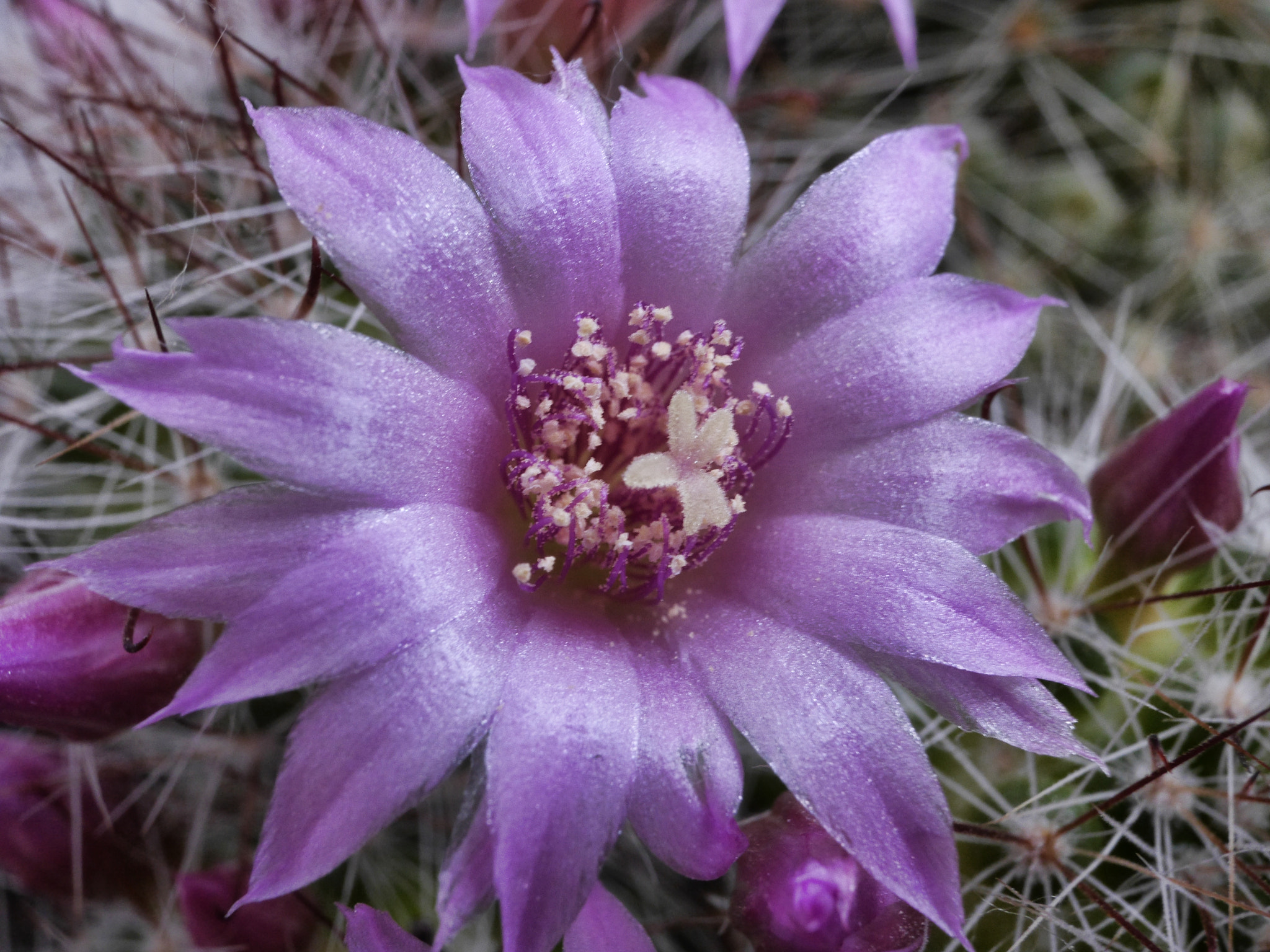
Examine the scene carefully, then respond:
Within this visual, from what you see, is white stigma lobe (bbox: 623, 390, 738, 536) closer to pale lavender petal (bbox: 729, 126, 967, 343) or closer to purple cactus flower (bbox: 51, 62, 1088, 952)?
purple cactus flower (bbox: 51, 62, 1088, 952)

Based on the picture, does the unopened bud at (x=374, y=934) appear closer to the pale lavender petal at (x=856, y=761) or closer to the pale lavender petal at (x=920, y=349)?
the pale lavender petal at (x=856, y=761)

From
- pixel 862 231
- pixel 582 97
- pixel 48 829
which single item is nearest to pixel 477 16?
pixel 582 97

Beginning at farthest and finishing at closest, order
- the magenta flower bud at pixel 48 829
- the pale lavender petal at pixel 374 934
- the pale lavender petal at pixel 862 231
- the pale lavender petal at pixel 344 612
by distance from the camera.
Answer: the magenta flower bud at pixel 48 829, the pale lavender petal at pixel 862 231, the pale lavender petal at pixel 374 934, the pale lavender petal at pixel 344 612

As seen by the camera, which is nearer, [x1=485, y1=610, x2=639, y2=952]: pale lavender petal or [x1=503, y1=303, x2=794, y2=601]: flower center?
[x1=485, y1=610, x2=639, y2=952]: pale lavender petal

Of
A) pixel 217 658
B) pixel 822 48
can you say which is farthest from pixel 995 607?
pixel 822 48

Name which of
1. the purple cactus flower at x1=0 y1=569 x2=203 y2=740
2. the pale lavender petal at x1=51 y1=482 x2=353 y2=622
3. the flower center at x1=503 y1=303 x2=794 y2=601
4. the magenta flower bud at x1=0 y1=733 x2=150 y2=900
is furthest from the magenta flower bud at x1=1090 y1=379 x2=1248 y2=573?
the magenta flower bud at x1=0 y1=733 x2=150 y2=900

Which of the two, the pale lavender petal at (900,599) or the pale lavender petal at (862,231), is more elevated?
the pale lavender petal at (862,231)

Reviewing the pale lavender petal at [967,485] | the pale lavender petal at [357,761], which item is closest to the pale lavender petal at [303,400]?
the pale lavender petal at [357,761]
